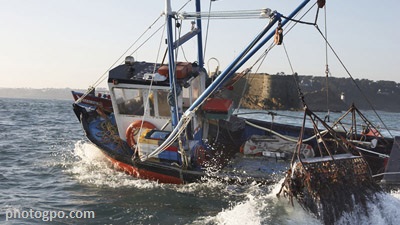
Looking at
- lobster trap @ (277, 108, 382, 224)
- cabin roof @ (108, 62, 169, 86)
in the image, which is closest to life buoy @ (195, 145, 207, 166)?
cabin roof @ (108, 62, 169, 86)

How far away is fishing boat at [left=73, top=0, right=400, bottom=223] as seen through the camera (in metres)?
10.0

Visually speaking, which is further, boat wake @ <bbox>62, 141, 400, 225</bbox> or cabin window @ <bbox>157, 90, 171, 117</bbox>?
cabin window @ <bbox>157, 90, 171, 117</bbox>

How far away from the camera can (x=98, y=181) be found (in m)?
11.2

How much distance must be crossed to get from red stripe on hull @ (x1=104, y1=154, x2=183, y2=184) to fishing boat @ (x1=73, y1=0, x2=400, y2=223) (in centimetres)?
3

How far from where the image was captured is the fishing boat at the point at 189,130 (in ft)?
33.0

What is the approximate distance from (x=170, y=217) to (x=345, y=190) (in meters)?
3.75

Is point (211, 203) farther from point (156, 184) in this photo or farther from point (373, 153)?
point (373, 153)

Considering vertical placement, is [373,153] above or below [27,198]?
above

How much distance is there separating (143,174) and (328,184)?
5.47 meters

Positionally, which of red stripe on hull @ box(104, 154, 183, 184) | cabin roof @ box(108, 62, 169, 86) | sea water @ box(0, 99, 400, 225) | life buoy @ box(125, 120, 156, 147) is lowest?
sea water @ box(0, 99, 400, 225)

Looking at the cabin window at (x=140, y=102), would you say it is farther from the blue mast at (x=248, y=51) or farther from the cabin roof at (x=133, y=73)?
the blue mast at (x=248, y=51)

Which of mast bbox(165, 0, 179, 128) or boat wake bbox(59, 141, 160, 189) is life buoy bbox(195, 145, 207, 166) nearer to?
mast bbox(165, 0, 179, 128)

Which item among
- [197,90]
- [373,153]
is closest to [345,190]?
[373,153]

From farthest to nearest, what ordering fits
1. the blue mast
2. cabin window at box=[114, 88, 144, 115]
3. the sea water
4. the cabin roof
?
cabin window at box=[114, 88, 144, 115] < the cabin roof < the blue mast < the sea water
